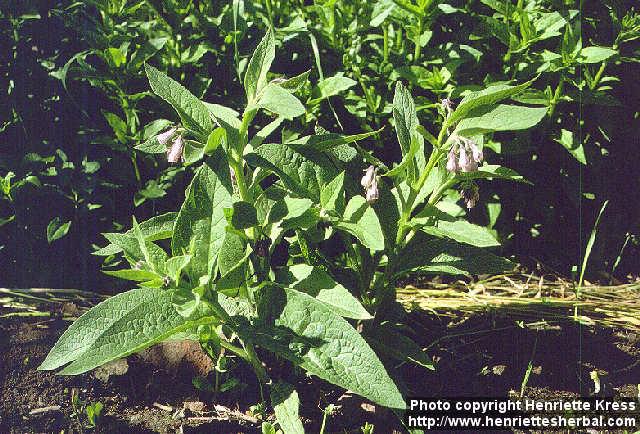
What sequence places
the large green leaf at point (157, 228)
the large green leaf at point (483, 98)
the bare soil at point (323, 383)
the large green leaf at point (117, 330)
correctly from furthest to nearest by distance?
the bare soil at point (323, 383), the large green leaf at point (157, 228), the large green leaf at point (483, 98), the large green leaf at point (117, 330)

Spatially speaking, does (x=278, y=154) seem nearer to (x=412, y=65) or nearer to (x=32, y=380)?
(x=412, y=65)

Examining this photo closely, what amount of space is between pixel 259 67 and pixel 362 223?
1.84 ft

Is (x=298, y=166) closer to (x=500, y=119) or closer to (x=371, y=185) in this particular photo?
(x=371, y=185)

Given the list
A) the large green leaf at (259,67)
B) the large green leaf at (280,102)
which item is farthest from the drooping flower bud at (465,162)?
the large green leaf at (259,67)

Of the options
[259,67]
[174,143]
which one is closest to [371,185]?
[259,67]

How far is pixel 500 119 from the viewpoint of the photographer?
6.29 feet

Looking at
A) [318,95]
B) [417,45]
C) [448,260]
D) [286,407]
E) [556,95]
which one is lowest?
[286,407]

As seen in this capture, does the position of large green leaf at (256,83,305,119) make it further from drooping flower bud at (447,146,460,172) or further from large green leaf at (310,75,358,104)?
large green leaf at (310,75,358,104)

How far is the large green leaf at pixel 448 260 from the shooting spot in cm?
220

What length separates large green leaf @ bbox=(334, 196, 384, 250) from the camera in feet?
6.40

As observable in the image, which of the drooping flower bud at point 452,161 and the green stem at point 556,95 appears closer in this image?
the drooping flower bud at point 452,161

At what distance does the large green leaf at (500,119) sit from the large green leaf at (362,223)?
1.17 ft

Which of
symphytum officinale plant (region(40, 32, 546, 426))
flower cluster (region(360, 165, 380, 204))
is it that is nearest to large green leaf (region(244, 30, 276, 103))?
symphytum officinale plant (region(40, 32, 546, 426))

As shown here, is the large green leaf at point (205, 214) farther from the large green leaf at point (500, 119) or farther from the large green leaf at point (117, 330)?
the large green leaf at point (500, 119)
